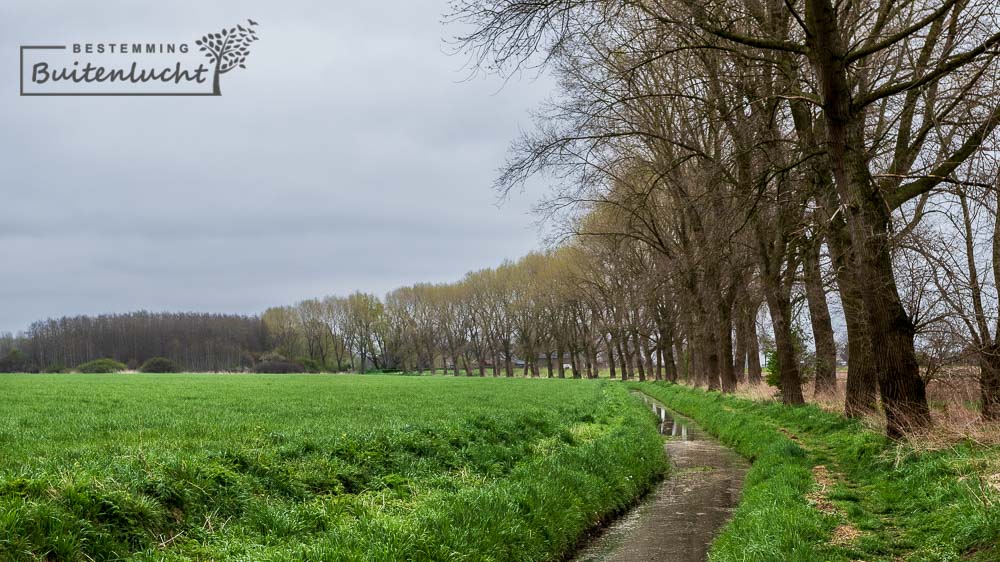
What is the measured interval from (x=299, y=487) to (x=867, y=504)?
8060 millimetres

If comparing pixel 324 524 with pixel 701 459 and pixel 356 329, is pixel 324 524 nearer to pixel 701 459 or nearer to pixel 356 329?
pixel 701 459

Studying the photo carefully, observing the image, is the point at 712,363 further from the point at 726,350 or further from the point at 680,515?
the point at 680,515

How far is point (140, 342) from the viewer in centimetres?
13700

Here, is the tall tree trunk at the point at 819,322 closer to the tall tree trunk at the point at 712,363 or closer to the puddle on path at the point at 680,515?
the puddle on path at the point at 680,515

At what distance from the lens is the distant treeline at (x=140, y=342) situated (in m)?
130

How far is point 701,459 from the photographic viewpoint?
59.9 ft

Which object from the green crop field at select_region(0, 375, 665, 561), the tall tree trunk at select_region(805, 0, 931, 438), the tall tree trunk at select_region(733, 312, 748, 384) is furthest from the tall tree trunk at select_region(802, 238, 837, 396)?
the tall tree trunk at select_region(733, 312, 748, 384)

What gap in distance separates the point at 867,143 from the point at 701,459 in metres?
8.66

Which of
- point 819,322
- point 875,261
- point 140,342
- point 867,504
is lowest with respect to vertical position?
point 867,504

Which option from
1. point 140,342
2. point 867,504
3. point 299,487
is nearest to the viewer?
point 299,487

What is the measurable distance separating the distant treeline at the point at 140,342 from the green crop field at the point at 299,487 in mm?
112098

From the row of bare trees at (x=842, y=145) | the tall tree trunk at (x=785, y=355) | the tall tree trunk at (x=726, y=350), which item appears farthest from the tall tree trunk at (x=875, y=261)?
the tall tree trunk at (x=726, y=350)

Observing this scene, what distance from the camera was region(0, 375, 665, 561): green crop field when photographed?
7289mm

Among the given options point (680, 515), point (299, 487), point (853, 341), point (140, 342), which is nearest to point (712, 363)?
point (853, 341)
